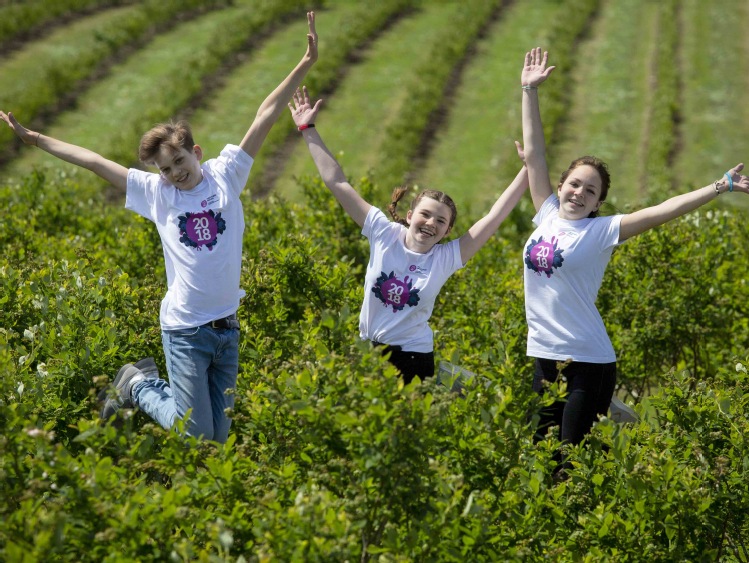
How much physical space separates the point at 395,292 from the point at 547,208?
90 centimetres

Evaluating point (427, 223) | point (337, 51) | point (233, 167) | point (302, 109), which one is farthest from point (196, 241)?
point (337, 51)

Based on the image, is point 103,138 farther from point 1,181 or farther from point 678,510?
point 678,510

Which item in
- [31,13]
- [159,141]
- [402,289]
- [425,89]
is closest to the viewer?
[159,141]

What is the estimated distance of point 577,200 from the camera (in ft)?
14.3

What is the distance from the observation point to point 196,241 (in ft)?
13.9

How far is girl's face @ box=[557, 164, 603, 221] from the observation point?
4.36m

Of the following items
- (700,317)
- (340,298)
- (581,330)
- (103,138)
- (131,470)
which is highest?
(131,470)

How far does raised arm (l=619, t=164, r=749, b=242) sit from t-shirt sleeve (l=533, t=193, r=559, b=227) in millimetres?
408

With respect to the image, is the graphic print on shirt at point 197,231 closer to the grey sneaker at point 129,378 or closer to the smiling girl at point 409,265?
the smiling girl at point 409,265

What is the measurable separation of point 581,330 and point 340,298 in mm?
1649

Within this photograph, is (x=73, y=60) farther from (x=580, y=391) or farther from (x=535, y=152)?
(x=580, y=391)

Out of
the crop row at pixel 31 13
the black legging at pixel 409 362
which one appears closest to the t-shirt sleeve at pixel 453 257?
the black legging at pixel 409 362

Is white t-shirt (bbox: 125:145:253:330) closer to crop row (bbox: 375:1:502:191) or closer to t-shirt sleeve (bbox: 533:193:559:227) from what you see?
t-shirt sleeve (bbox: 533:193:559:227)

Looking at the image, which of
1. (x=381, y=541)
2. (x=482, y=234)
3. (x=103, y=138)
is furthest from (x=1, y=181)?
(x=381, y=541)
